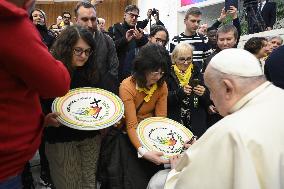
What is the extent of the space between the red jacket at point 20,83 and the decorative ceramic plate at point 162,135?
1264 mm

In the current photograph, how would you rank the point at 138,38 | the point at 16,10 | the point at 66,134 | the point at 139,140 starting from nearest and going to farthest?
the point at 16,10 → the point at 66,134 → the point at 139,140 → the point at 138,38

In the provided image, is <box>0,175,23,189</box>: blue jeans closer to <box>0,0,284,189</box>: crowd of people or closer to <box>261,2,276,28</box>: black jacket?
<box>0,0,284,189</box>: crowd of people

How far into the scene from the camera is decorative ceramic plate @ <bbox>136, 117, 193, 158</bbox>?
2.83m

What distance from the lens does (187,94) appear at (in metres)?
3.48

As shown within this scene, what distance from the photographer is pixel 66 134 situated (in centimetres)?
257

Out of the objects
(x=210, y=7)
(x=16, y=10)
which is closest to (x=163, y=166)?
(x=16, y=10)

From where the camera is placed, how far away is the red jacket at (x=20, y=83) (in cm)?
136

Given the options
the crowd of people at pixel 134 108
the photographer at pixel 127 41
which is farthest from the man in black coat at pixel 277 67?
the photographer at pixel 127 41

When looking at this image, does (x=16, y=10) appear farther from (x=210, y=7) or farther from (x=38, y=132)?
(x=210, y=7)

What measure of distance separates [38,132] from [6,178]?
0.88 feet

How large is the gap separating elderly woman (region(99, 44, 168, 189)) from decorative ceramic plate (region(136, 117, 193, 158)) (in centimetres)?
10

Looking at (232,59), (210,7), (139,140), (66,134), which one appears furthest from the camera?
(210,7)

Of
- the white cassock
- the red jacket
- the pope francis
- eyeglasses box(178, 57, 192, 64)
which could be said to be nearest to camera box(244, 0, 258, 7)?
eyeglasses box(178, 57, 192, 64)

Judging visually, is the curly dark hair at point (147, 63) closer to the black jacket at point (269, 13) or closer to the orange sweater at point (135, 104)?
the orange sweater at point (135, 104)
